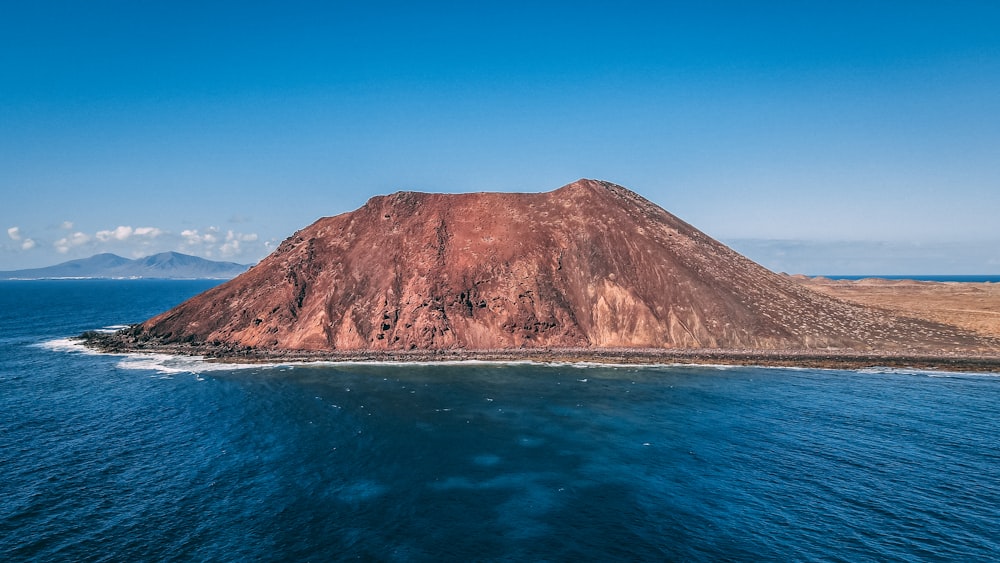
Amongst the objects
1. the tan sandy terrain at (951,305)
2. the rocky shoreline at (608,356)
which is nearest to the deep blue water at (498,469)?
the rocky shoreline at (608,356)

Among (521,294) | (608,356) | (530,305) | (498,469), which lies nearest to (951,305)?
(608,356)

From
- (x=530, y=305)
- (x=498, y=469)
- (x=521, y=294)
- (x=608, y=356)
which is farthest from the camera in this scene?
(x=521, y=294)

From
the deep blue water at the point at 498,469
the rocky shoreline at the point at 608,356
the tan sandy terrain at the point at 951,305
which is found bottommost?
the deep blue water at the point at 498,469

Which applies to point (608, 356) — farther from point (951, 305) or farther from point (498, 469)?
point (951, 305)

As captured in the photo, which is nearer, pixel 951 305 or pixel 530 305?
pixel 530 305

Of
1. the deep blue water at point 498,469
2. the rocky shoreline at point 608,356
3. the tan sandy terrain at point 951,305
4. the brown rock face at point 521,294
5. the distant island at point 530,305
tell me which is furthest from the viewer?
the tan sandy terrain at point 951,305

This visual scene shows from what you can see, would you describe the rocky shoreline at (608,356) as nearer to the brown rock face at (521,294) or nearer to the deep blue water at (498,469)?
the brown rock face at (521,294)

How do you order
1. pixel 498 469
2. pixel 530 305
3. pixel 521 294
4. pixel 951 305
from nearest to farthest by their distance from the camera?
pixel 498 469 → pixel 530 305 → pixel 521 294 → pixel 951 305
